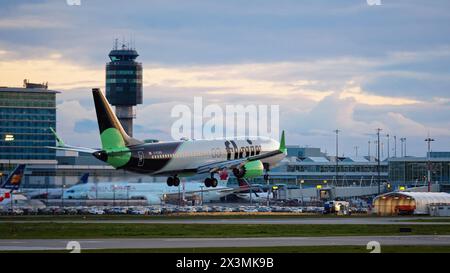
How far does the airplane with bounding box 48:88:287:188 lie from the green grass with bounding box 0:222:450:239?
5.68 meters

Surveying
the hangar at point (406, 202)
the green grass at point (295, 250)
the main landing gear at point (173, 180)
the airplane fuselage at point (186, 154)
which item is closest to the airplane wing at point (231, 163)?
the airplane fuselage at point (186, 154)

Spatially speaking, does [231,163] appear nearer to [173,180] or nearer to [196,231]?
[173,180]

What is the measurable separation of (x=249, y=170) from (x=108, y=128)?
50.8ft

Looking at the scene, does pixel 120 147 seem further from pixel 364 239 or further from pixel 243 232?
pixel 364 239

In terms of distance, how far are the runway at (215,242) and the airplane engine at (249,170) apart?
24090 millimetres

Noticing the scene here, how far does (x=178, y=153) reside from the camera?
100562 mm

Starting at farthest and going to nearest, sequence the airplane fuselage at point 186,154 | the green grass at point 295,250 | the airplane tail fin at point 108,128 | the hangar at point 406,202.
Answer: the hangar at point 406,202
the airplane tail fin at point 108,128
the airplane fuselage at point 186,154
the green grass at point 295,250

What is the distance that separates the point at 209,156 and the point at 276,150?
8.15 m

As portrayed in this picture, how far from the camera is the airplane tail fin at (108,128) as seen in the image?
3925 inches

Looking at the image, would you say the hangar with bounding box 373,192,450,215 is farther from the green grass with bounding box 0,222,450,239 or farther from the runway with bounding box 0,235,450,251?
the runway with bounding box 0,235,450,251

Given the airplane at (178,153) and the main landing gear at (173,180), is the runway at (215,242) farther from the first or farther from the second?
the main landing gear at (173,180)

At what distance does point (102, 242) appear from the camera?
74500 mm
